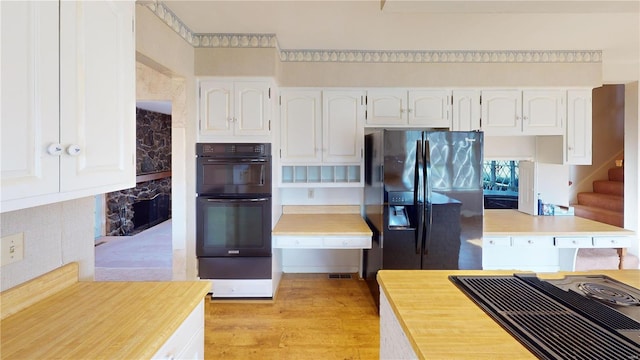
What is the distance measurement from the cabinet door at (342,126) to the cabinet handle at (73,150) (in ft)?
7.72

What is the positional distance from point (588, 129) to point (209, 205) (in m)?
3.85

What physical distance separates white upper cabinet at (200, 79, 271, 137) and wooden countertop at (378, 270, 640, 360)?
1980mm

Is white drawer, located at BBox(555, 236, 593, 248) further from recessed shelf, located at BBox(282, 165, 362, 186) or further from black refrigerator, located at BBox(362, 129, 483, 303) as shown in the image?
recessed shelf, located at BBox(282, 165, 362, 186)

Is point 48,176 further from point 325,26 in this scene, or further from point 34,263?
point 325,26

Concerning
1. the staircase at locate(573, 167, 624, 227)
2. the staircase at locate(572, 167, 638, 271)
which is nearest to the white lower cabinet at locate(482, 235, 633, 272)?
the staircase at locate(572, 167, 638, 271)

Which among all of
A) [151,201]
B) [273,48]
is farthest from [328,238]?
[151,201]

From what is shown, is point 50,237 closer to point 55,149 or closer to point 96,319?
point 96,319

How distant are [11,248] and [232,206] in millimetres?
1760

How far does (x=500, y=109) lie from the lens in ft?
10.4

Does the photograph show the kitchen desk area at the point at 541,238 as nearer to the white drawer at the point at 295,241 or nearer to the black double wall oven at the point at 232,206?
the white drawer at the point at 295,241

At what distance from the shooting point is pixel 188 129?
2.77 m

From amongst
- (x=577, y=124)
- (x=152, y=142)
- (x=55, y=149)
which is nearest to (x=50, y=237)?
(x=55, y=149)

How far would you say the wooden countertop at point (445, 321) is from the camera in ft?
2.85

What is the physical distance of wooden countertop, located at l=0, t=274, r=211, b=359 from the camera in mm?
915
